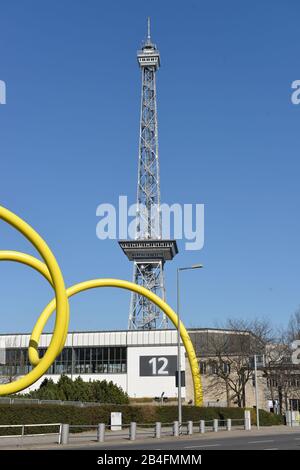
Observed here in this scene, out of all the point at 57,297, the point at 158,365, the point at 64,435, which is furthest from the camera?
the point at 158,365

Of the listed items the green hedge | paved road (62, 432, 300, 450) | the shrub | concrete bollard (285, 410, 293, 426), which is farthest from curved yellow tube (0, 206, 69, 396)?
concrete bollard (285, 410, 293, 426)

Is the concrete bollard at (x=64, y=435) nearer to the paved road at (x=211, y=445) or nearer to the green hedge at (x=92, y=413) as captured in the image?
the paved road at (x=211, y=445)

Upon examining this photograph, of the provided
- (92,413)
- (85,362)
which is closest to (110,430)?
(92,413)

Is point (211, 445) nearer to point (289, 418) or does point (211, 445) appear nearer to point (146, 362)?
point (289, 418)

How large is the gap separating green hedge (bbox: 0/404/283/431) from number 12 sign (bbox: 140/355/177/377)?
2150 centimetres

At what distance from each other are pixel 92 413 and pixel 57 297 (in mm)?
7551

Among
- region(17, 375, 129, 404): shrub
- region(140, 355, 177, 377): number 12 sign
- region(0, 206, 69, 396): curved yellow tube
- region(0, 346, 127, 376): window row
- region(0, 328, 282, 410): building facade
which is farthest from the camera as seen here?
region(0, 346, 127, 376): window row

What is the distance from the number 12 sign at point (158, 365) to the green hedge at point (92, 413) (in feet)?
70.5

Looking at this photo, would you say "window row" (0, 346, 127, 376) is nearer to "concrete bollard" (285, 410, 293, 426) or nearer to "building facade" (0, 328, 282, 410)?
"building facade" (0, 328, 282, 410)

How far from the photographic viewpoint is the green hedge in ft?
103

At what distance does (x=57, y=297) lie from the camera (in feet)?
110

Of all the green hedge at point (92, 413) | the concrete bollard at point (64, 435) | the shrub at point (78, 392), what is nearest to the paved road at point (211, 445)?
the concrete bollard at point (64, 435)
